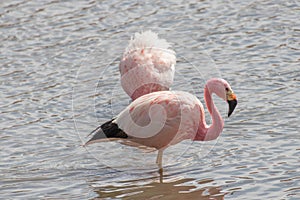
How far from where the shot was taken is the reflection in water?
6555 mm

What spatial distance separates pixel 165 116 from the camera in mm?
6957

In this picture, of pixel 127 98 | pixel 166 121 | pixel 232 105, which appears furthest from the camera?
pixel 127 98

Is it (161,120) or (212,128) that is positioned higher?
(161,120)

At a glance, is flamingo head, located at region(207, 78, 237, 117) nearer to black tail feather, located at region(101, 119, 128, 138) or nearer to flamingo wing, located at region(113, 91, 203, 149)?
flamingo wing, located at region(113, 91, 203, 149)

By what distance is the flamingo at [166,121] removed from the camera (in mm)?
6953

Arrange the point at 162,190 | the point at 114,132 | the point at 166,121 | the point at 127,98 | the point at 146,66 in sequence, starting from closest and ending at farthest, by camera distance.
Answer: the point at 162,190, the point at 166,121, the point at 114,132, the point at 146,66, the point at 127,98

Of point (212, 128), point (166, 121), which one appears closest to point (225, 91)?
point (212, 128)

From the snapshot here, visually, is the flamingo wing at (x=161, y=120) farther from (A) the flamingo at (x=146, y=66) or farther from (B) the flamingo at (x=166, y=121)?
(A) the flamingo at (x=146, y=66)

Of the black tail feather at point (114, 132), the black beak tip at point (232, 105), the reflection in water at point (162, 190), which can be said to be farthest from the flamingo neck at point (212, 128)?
the black tail feather at point (114, 132)

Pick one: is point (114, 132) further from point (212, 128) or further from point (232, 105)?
point (232, 105)

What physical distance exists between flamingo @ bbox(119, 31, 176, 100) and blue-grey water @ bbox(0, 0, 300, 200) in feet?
1.65

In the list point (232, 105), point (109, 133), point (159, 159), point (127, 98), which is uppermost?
point (232, 105)

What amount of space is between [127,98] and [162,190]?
2.46 m

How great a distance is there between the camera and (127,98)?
9023 mm
